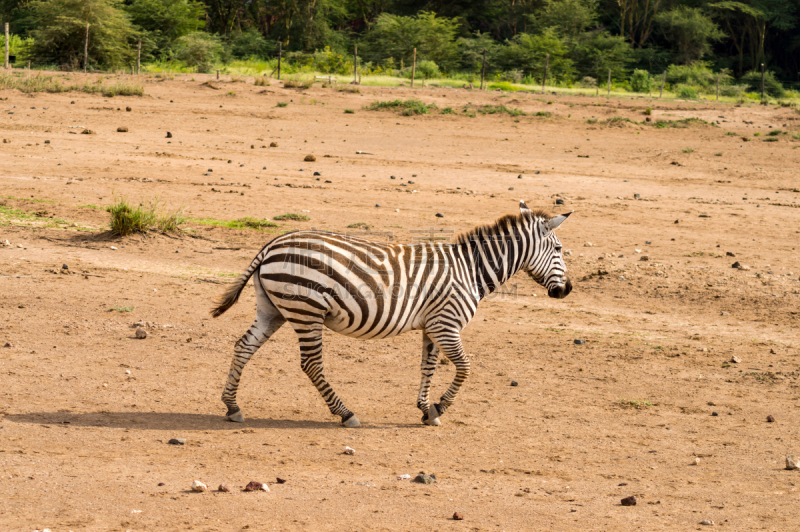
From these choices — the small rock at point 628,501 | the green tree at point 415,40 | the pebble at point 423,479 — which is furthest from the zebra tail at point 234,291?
the green tree at point 415,40

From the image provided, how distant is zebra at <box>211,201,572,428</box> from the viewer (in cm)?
607

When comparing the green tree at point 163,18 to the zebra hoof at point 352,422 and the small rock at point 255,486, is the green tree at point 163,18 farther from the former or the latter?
the small rock at point 255,486

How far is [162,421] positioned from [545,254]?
10.9 ft

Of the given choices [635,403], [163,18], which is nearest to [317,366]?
[635,403]

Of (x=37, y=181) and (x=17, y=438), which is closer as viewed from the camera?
(x=17, y=438)

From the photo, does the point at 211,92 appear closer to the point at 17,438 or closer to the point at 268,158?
the point at 268,158

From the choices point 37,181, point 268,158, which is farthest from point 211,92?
point 37,181

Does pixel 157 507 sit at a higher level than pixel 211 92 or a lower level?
lower

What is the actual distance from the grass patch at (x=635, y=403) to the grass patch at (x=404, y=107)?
58.7 feet

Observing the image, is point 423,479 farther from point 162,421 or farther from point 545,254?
point 545,254

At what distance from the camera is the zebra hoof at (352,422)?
6.41 metres

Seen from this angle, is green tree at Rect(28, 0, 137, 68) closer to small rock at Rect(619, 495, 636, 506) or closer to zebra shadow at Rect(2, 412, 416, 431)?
zebra shadow at Rect(2, 412, 416, 431)

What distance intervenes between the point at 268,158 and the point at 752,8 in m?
35.0

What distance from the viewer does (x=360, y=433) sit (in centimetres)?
630
